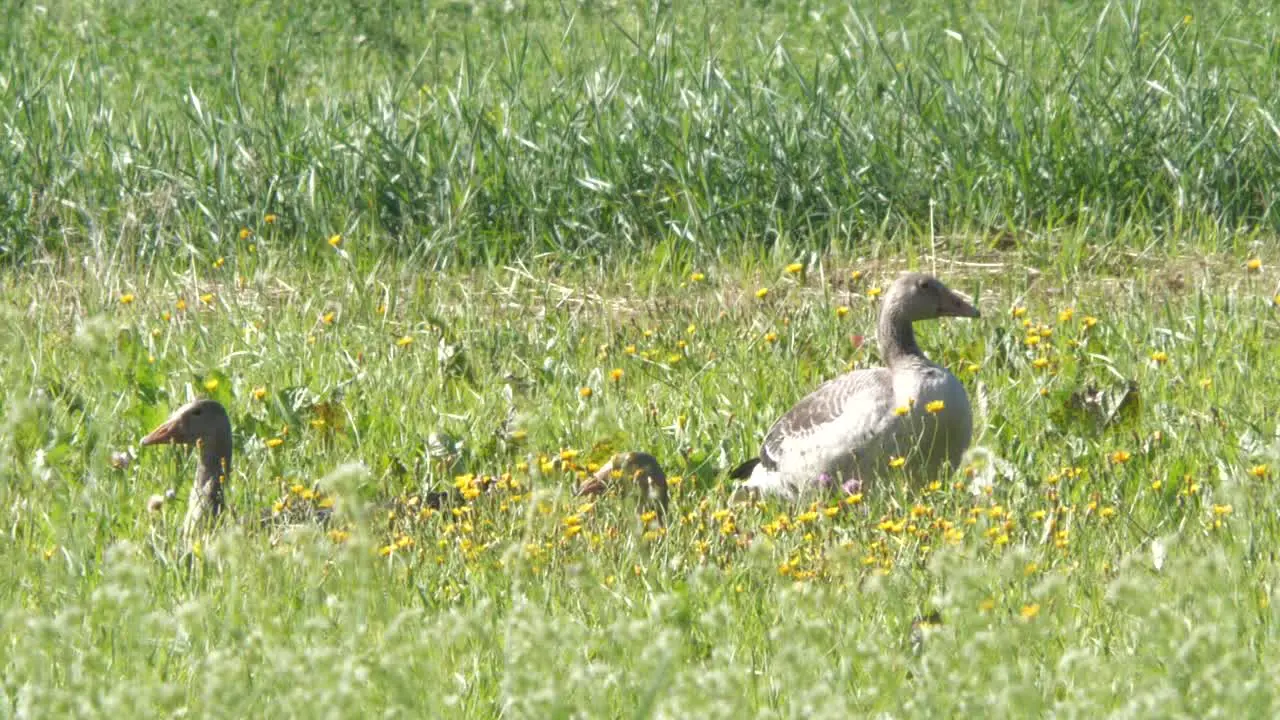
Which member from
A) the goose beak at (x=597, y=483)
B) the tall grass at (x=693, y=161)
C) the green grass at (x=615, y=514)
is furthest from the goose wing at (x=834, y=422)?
the tall grass at (x=693, y=161)

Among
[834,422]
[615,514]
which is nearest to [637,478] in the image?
[615,514]

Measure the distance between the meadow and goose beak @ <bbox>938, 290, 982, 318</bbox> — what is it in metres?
0.28

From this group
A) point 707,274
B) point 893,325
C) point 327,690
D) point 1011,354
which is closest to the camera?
point 327,690

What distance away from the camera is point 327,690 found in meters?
2.44

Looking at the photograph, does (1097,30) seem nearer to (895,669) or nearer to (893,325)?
(893,325)

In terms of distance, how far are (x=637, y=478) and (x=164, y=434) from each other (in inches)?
55.9

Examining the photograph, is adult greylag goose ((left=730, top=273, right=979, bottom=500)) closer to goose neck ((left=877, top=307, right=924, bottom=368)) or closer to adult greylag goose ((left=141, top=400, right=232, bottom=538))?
goose neck ((left=877, top=307, right=924, bottom=368))

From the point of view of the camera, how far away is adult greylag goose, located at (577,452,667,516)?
4.97m

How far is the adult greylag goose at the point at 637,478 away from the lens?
16.3ft

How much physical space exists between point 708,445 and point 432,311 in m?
1.56

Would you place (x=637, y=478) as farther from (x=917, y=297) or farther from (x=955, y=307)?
(x=955, y=307)

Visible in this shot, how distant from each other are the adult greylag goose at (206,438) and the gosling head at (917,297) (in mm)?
2040

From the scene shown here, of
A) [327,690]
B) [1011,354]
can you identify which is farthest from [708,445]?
[327,690]

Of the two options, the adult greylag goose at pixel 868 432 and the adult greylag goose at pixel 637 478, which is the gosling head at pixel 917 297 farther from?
the adult greylag goose at pixel 637 478
